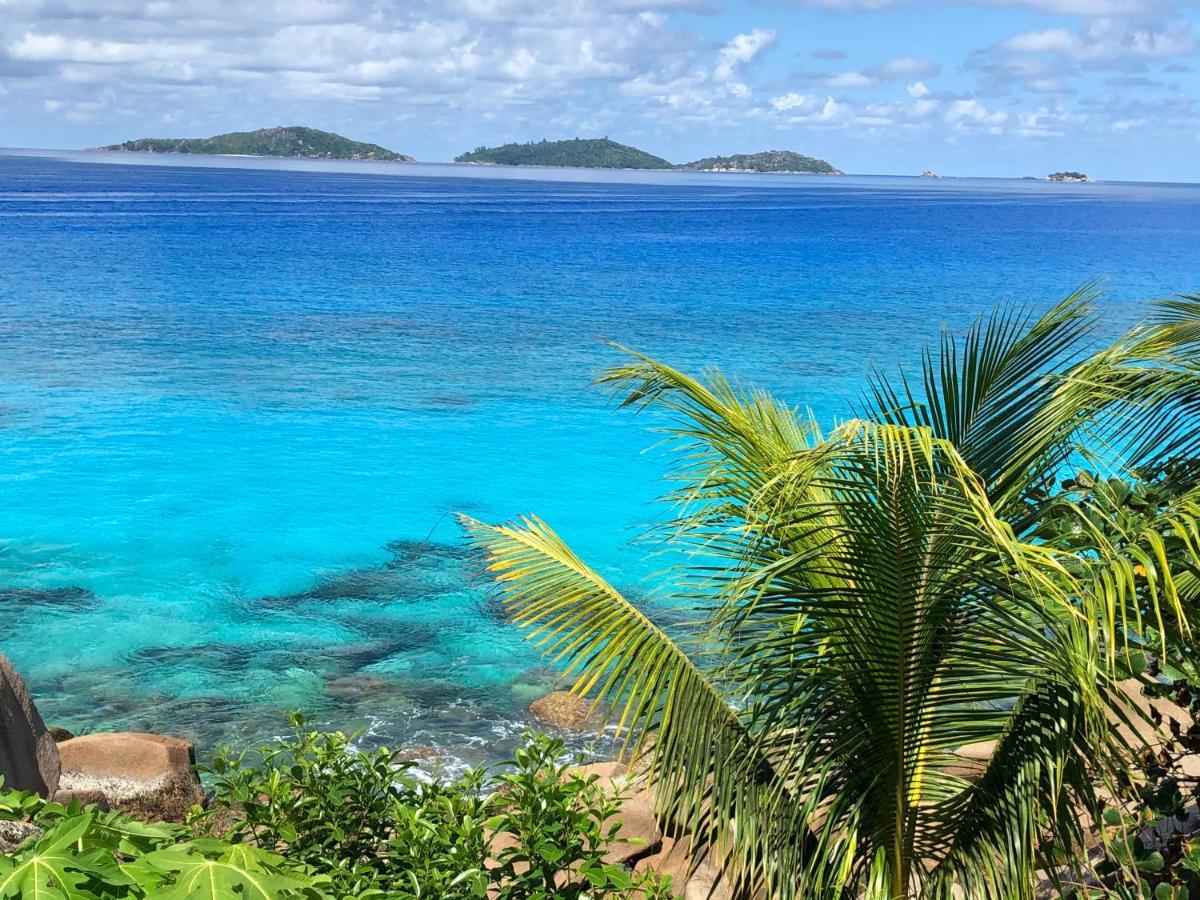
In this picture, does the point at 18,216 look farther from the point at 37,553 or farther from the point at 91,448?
the point at 37,553

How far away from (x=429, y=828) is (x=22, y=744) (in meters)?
4.44

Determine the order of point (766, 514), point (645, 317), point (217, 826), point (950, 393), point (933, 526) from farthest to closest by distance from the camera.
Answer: point (645, 317), point (217, 826), point (950, 393), point (766, 514), point (933, 526)

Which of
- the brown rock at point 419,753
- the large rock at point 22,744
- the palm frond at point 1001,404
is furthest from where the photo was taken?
the brown rock at point 419,753

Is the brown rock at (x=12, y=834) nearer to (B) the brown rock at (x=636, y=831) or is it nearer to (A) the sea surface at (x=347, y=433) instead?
(B) the brown rock at (x=636, y=831)

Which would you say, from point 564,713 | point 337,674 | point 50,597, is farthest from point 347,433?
point 564,713

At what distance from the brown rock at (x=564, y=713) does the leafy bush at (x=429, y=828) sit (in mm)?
5804

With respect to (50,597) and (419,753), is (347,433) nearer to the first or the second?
(50,597)

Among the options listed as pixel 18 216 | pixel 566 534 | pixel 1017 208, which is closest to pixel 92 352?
pixel 566 534

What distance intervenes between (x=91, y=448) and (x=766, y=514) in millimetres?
20363

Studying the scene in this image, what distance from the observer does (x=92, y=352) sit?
3191 cm

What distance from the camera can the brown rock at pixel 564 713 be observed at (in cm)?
1139

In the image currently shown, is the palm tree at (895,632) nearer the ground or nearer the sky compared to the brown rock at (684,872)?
nearer the sky

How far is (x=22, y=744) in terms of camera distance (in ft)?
25.0

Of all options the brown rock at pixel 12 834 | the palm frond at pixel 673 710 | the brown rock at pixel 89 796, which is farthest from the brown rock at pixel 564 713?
the brown rock at pixel 12 834
